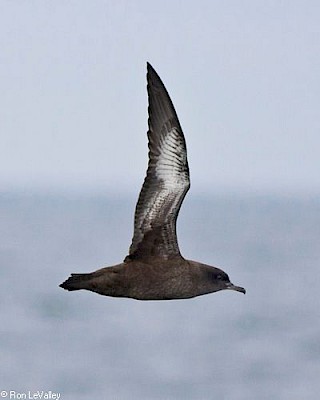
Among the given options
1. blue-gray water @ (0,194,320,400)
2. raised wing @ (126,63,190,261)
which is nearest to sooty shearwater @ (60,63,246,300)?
raised wing @ (126,63,190,261)

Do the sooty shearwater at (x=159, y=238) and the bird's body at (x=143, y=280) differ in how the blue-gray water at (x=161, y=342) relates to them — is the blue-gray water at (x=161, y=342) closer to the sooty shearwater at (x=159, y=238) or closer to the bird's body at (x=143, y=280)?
the sooty shearwater at (x=159, y=238)

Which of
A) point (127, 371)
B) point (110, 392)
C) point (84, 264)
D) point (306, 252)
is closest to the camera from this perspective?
point (110, 392)

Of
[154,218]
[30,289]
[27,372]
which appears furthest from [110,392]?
[154,218]

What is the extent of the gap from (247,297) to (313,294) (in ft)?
18.6

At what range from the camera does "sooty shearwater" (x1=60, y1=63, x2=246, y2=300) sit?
52.6 ft

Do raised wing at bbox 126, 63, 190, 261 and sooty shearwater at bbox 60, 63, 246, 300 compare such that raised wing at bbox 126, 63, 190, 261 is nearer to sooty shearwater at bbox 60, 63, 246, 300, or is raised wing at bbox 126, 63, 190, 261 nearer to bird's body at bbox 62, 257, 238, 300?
sooty shearwater at bbox 60, 63, 246, 300

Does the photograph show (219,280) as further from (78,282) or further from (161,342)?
(161,342)

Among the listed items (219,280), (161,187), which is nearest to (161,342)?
(219,280)

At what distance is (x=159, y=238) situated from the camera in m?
16.3

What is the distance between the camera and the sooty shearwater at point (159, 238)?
16031 mm

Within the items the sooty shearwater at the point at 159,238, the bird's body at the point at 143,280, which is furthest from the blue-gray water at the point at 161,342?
the bird's body at the point at 143,280

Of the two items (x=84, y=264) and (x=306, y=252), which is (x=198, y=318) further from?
(x=306, y=252)

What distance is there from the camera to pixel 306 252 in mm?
161250

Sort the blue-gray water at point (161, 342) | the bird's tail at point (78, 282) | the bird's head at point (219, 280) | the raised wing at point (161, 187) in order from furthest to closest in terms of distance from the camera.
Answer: the blue-gray water at point (161, 342), the bird's head at point (219, 280), the raised wing at point (161, 187), the bird's tail at point (78, 282)
